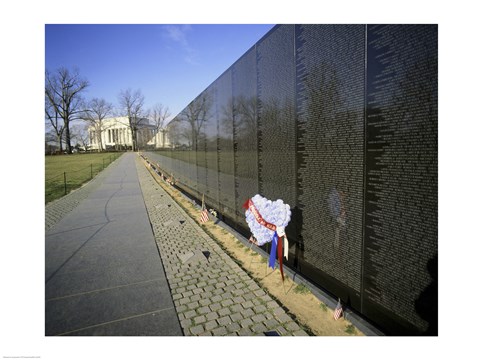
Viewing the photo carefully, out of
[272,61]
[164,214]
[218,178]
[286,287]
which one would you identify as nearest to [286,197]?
[286,287]

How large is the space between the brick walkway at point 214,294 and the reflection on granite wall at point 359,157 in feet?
3.16

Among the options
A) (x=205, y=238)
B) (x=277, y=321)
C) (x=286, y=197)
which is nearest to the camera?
(x=277, y=321)

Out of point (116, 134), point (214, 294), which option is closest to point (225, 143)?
point (214, 294)

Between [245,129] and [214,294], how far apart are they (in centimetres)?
390

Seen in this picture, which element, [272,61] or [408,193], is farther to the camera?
[272,61]

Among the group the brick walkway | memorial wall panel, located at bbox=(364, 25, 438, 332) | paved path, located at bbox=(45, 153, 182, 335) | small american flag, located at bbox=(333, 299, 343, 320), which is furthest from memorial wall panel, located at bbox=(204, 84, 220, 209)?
memorial wall panel, located at bbox=(364, 25, 438, 332)

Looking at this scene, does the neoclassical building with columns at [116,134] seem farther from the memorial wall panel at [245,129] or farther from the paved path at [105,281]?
the memorial wall panel at [245,129]

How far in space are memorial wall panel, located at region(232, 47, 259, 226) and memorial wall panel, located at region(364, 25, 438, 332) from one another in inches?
128

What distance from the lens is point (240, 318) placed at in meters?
3.55

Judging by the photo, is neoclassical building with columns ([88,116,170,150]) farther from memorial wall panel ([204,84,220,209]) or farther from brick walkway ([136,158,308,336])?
brick walkway ([136,158,308,336])

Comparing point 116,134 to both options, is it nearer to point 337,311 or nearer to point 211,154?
point 211,154

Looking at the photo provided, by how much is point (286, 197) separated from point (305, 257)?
1.09 m

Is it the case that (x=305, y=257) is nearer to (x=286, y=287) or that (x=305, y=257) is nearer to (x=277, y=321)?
(x=286, y=287)

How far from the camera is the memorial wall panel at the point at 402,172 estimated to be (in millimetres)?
2678
